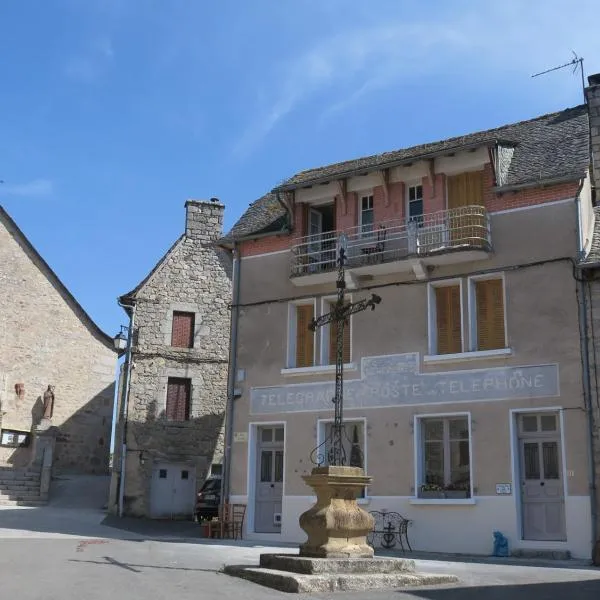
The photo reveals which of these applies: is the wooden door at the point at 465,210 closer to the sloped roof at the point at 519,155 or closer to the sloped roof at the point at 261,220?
the sloped roof at the point at 519,155

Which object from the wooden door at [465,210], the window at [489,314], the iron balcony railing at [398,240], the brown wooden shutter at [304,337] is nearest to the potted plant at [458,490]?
the window at [489,314]

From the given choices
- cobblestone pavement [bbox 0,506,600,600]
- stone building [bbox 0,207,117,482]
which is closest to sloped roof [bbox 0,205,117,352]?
stone building [bbox 0,207,117,482]

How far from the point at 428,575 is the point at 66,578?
437 cm

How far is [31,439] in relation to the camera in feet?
94.1

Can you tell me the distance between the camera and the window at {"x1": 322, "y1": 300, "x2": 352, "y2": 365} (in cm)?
1742

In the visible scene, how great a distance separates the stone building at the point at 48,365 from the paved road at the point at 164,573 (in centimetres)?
1253

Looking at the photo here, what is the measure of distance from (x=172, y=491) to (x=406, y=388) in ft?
35.3

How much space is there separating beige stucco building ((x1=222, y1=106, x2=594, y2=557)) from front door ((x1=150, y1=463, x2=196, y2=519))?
638cm

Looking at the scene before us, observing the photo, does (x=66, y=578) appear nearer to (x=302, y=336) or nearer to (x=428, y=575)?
(x=428, y=575)

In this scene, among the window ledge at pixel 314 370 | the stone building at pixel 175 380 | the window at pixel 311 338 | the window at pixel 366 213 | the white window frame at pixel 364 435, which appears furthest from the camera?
the stone building at pixel 175 380

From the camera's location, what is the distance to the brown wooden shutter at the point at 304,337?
59.3ft

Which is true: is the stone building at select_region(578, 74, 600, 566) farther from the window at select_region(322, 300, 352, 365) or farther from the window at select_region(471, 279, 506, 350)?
the window at select_region(322, 300, 352, 365)

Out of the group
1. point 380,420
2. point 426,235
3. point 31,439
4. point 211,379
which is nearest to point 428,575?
point 380,420

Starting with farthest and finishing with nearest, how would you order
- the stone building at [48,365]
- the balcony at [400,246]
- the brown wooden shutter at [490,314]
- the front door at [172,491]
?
1. the stone building at [48,365]
2. the front door at [172,491]
3. the balcony at [400,246]
4. the brown wooden shutter at [490,314]
